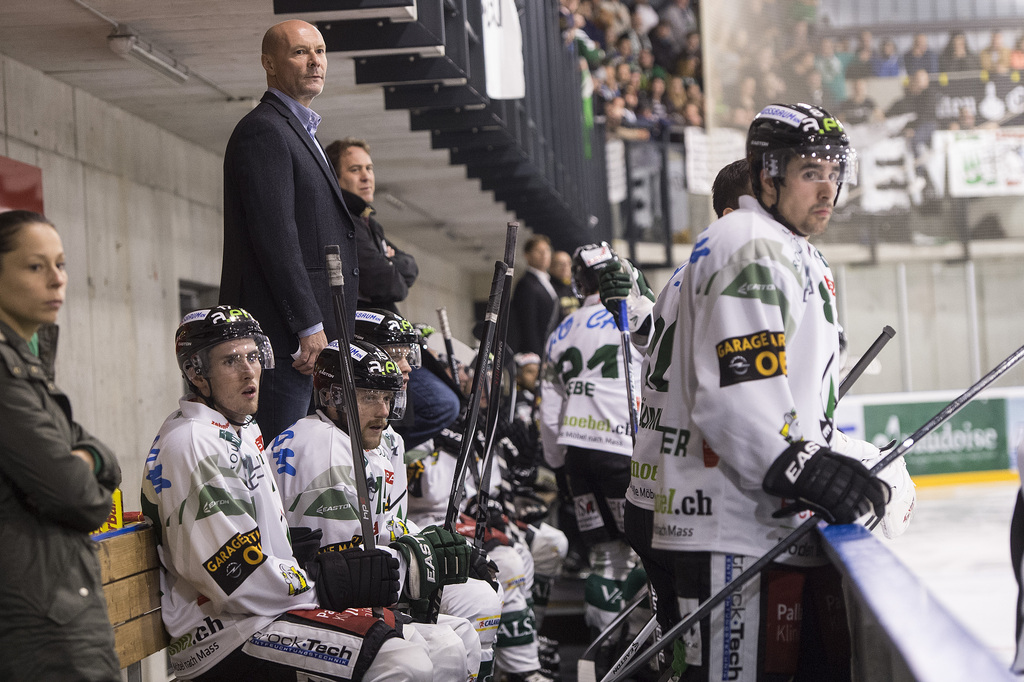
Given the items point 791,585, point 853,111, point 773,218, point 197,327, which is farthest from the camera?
point 853,111

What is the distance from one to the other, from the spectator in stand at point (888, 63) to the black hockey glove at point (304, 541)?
14.6 m

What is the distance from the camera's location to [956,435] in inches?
567

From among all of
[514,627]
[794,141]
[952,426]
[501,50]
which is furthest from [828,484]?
[952,426]

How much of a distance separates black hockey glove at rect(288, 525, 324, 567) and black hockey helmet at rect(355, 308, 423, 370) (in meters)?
0.87

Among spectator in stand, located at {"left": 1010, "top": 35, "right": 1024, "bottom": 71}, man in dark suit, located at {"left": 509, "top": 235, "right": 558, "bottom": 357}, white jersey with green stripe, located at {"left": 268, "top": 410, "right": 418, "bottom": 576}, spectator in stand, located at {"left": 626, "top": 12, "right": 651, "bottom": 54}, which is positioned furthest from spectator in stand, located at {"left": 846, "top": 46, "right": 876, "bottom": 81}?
white jersey with green stripe, located at {"left": 268, "top": 410, "right": 418, "bottom": 576}

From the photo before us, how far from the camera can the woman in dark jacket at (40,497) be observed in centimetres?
184

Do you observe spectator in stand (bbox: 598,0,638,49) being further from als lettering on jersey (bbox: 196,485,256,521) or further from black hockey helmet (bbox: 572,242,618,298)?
als lettering on jersey (bbox: 196,485,256,521)

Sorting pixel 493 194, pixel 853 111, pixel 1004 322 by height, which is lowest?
pixel 1004 322

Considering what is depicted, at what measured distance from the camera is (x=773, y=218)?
2.58 m

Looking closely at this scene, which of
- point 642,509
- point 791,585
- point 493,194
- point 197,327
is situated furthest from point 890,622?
point 493,194

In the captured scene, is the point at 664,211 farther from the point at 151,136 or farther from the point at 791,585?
the point at 791,585

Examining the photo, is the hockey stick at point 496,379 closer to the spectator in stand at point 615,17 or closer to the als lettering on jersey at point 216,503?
the als lettering on jersey at point 216,503

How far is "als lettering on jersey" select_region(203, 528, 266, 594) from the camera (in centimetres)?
266

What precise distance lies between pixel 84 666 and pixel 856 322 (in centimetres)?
1429
